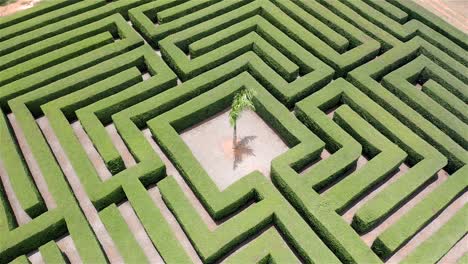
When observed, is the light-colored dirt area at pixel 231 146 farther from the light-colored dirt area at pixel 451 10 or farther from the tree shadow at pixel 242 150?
the light-colored dirt area at pixel 451 10

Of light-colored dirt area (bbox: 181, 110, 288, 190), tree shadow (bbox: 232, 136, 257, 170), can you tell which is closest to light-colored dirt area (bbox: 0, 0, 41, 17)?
light-colored dirt area (bbox: 181, 110, 288, 190)

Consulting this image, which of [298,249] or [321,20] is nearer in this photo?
[298,249]

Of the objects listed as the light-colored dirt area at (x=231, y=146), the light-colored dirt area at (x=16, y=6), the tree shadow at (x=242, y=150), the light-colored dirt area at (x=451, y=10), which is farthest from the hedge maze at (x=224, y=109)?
the light-colored dirt area at (x=451, y=10)

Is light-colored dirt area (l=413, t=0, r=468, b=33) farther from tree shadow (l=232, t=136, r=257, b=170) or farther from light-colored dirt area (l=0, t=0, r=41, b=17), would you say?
light-colored dirt area (l=0, t=0, r=41, b=17)

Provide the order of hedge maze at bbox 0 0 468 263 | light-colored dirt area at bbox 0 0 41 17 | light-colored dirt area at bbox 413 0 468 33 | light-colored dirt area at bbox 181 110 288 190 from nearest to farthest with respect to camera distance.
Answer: hedge maze at bbox 0 0 468 263 → light-colored dirt area at bbox 181 110 288 190 → light-colored dirt area at bbox 0 0 41 17 → light-colored dirt area at bbox 413 0 468 33

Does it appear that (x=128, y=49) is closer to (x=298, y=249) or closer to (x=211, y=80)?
(x=211, y=80)

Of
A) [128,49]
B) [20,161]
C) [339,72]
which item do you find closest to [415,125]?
[339,72]

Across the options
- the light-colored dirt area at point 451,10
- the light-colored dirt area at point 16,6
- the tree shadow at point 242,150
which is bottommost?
the tree shadow at point 242,150
